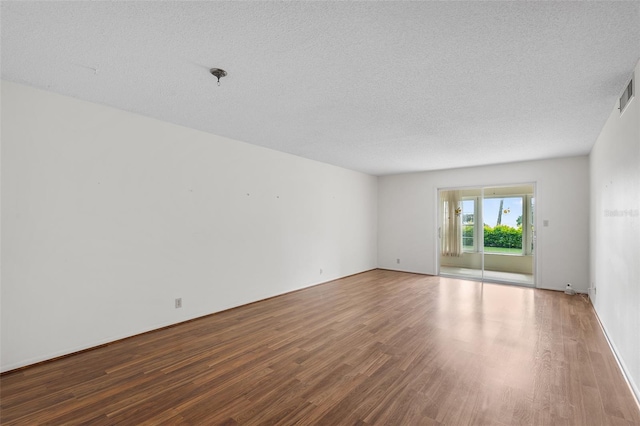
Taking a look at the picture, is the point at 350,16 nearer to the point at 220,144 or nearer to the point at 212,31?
the point at 212,31

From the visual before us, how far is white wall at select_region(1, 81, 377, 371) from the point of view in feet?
8.80

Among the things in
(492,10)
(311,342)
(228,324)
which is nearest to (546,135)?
(492,10)

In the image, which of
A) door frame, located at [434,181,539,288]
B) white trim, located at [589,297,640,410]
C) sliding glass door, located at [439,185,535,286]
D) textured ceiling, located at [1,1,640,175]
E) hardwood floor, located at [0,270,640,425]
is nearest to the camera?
textured ceiling, located at [1,1,640,175]

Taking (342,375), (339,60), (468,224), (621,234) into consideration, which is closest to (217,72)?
(339,60)

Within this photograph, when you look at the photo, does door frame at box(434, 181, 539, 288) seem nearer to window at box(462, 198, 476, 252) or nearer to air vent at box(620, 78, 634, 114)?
window at box(462, 198, 476, 252)

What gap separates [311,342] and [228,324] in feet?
3.95

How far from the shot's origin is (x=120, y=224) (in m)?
3.31

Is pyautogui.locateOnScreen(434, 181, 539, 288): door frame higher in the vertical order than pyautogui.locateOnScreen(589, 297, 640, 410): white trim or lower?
higher

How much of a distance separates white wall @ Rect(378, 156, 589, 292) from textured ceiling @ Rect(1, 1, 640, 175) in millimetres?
2035

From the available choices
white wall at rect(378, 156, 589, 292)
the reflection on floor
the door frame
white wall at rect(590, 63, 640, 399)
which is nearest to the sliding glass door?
the reflection on floor

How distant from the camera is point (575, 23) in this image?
68.9 inches

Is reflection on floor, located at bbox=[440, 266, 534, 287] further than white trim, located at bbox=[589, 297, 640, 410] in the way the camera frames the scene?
Yes

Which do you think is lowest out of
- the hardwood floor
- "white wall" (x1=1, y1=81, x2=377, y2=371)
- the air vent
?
the hardwood floor

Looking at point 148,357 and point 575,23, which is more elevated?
point 575,23
